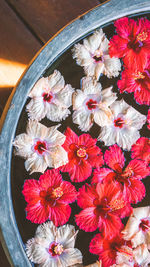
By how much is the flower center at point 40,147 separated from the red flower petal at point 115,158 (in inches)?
5.8

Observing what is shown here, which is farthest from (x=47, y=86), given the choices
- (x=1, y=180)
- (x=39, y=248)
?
(x=39, y=248)

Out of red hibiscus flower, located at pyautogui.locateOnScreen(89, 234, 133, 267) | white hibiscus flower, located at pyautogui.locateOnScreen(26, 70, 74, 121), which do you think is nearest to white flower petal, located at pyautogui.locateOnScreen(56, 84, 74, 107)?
white hibiscus flower, located at pyautogui.locateOnScreen(26, 70, 74, 121)

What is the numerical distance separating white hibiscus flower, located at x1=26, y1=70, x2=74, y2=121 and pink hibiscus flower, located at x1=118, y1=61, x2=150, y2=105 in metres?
0.13

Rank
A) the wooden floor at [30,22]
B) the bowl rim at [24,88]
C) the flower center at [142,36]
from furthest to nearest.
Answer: the wooden floor at [30,22] → the flower center at [142,36] → the bowl rim at [24,88]

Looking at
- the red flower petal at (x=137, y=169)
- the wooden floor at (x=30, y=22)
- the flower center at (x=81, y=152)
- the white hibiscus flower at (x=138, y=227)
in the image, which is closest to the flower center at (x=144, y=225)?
the white hibiscus flower at (x=138, y=227)

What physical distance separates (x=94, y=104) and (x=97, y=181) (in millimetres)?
182

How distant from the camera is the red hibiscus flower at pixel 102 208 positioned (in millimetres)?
632

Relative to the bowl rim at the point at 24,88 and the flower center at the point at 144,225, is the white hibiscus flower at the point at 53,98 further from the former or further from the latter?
the flower center at the point at 144,225

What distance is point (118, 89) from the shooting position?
27.0 inches

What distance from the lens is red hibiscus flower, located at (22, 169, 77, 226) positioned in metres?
0.62

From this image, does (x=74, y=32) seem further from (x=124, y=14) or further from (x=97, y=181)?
(x=97, y=181)

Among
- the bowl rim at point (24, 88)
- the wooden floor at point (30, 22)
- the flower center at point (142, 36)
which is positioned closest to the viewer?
the bowl rim at point (24, 88)

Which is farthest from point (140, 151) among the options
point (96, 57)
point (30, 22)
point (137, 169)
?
point (30, 22)

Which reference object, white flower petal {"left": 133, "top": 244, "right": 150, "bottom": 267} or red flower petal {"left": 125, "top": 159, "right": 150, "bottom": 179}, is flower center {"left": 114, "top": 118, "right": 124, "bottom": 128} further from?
white flower petal {"left": 133, "top": 244, "right": 150, "bottom": 267}
